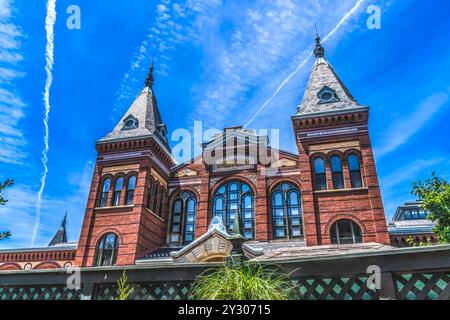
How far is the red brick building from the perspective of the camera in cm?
1817

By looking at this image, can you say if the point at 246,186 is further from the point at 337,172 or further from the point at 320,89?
the point at 320,89

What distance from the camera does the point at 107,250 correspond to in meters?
20.3

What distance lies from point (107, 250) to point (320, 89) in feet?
60.0

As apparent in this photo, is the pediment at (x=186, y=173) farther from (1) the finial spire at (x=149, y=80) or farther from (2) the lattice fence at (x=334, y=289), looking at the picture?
(2) the lattice fence at (x=334, y=289)

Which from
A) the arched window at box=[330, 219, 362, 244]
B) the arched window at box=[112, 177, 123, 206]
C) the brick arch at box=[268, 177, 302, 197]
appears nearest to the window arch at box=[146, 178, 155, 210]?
the arched window at box=[112, 177, 123, 206]

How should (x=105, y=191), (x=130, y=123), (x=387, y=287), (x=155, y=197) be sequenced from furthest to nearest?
(x=130, y=123)
(x=155, y=197)
(x=105, y=191)
(x=387, y=287)

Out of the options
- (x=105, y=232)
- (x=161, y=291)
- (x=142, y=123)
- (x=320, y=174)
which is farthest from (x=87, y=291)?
(x=142, y=123)

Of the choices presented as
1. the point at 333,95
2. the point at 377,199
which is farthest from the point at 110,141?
the point at 377,199

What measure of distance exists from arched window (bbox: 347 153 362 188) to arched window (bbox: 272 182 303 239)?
3852mm

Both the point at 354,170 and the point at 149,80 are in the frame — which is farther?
the point at 149,80

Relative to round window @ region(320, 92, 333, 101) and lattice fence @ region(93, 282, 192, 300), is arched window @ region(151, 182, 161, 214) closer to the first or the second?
round window @ region(320, 92, 333, 101)

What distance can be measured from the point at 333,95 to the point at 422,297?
804 inches

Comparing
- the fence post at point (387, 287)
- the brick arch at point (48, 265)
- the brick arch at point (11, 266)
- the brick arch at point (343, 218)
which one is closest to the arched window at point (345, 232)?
the brick arch at point (343, 218)

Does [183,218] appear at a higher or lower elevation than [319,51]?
lower
